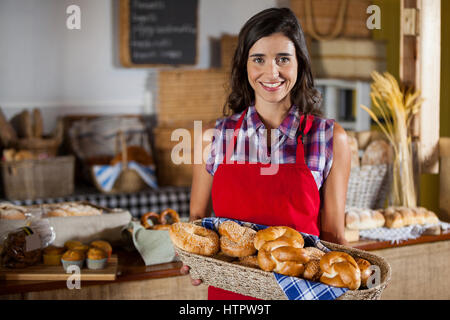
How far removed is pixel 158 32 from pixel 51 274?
11.3 feet

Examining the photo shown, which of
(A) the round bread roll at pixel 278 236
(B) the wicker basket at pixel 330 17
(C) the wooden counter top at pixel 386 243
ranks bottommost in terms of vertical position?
(C) the wooden counter top at pixel 386 243

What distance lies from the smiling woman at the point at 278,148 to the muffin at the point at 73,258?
1.95 feet

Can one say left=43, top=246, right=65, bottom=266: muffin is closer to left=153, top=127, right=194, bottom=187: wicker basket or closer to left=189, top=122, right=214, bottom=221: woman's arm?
left=189, top=122, right=214, bottom=221: woman's arm

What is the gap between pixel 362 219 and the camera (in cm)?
259

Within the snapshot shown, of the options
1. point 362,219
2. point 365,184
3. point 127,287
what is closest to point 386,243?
point 362,219

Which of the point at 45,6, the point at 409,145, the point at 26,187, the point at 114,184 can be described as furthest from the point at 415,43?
the point at 45,6

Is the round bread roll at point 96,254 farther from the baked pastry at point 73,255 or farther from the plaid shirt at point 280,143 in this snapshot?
the plaid shirt at point 280,143

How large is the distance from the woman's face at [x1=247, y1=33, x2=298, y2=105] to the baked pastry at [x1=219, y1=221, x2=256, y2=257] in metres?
0.48

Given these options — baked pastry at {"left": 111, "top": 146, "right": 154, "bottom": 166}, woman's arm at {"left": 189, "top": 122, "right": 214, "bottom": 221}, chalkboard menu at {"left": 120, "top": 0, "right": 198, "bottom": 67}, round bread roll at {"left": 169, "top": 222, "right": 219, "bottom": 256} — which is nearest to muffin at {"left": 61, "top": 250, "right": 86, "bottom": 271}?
woman's arm at {"left": 189, "top": 122, "right": 214, "bottom": 221}

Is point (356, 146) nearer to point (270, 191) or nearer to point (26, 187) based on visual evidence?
point (270, 191)

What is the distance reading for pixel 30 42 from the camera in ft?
15.4

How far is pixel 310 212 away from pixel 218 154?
1.34 ft

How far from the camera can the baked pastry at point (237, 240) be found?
1544mm

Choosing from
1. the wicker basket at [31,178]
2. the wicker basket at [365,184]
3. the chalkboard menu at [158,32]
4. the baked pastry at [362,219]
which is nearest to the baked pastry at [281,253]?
the baked pastry at [362,219]
